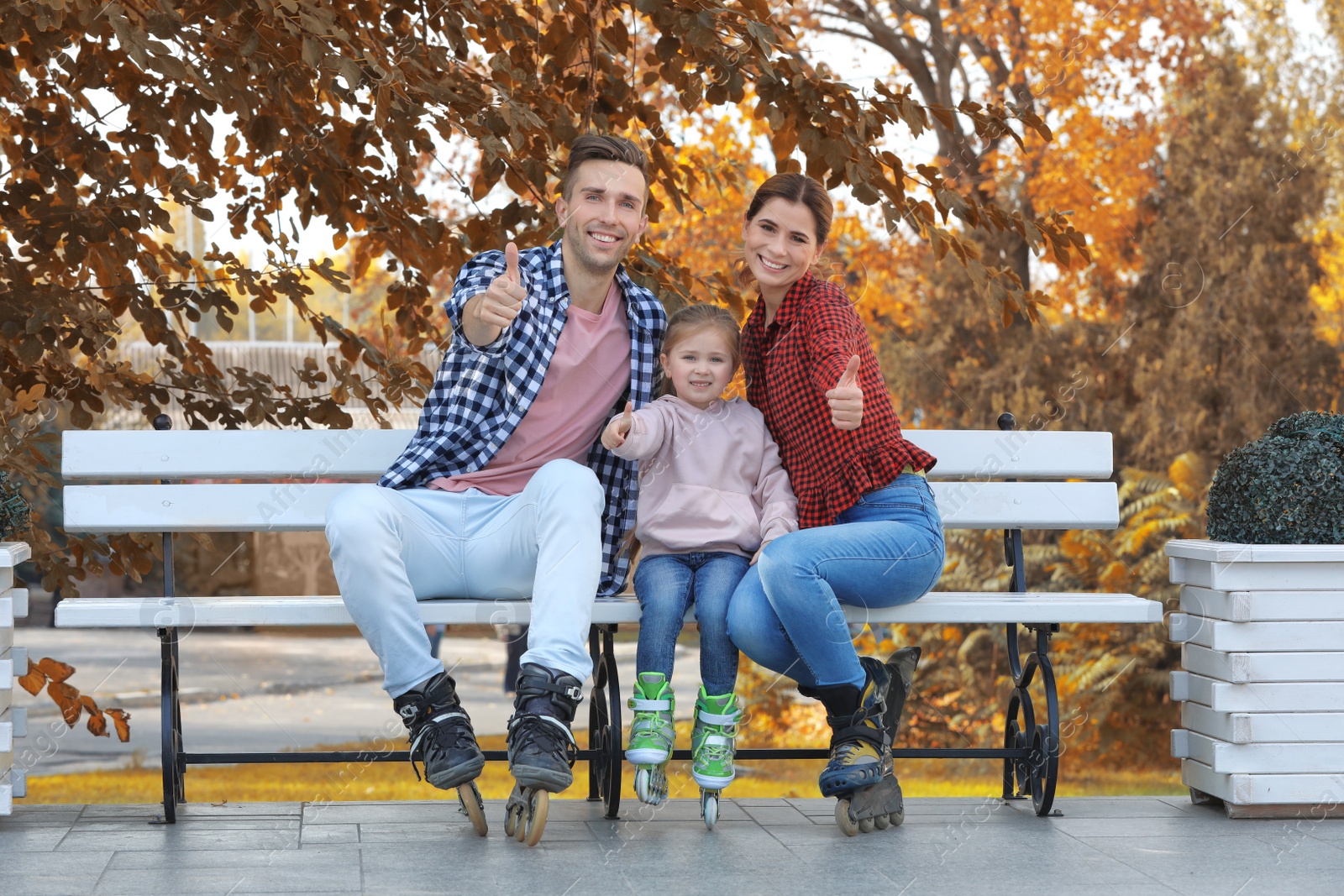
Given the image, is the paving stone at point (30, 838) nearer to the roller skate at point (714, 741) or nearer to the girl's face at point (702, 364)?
the roller skate at point (714, 741)

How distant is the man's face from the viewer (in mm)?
3354

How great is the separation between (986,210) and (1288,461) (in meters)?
1.04

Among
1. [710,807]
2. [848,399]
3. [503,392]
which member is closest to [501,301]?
[503,392]

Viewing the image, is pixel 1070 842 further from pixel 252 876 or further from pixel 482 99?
pixel 482 99

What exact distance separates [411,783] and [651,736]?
473 cm

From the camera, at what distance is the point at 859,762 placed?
A: 299 centimetres

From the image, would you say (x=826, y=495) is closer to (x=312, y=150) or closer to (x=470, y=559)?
(x=470, y=559)

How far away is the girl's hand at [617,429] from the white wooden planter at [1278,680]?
4.98ft

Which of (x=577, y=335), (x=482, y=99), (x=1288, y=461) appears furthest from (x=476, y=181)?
(x=1288, y=461)

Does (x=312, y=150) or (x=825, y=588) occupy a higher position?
(x=312, y=150)

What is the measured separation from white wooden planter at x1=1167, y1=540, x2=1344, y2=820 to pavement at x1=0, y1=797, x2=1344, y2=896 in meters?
0.09

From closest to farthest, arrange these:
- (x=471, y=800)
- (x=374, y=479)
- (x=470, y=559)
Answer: (x=471, y=800)
(x=470, y=559)
(x=374, y=479)

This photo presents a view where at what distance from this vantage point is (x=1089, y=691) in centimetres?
843

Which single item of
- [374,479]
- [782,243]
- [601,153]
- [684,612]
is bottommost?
[684,612]
